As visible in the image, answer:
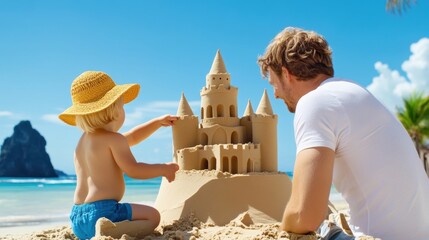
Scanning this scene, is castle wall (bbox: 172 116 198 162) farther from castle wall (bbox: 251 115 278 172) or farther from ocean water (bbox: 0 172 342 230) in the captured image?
ocean water (bbox: 0 172 342 230)

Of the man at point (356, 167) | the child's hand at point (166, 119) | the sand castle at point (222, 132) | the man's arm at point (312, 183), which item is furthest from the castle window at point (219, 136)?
the man's arm at point (312, 183)

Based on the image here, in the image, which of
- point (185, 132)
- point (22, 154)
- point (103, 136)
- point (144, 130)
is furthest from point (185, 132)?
point (22, 154)

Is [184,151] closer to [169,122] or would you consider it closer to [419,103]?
[169,122]

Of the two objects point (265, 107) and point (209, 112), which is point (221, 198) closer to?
point (209, 112)

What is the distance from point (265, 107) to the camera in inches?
270

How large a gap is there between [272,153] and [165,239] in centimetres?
373

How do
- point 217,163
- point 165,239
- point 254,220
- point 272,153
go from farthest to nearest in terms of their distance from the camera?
point 272,153
point 217,163
point 254,220
point 165,239

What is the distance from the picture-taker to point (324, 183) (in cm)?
172

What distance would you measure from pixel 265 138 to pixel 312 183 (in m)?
4.82

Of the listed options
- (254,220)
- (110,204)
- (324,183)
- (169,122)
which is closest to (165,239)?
(110,204)

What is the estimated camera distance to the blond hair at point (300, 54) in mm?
2023

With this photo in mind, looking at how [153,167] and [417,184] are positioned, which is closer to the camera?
[417,184]

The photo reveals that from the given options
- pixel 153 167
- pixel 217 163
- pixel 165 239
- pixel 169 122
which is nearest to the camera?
pixel 165 239

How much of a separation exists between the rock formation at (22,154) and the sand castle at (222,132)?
52.3 metres
